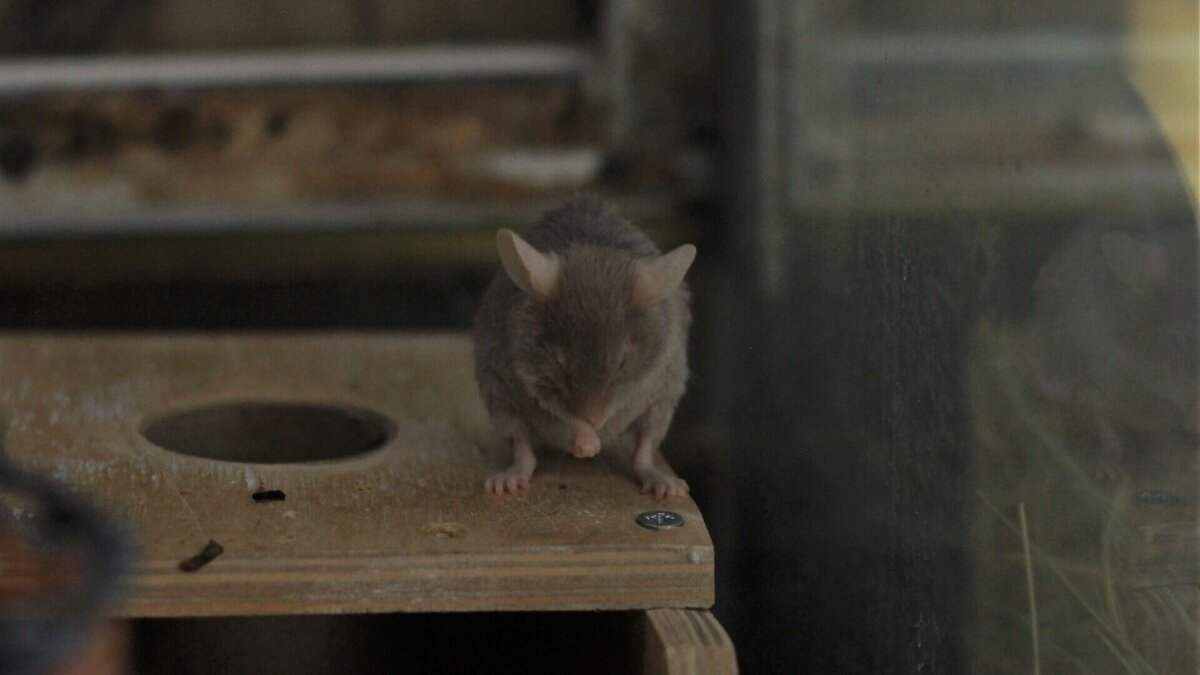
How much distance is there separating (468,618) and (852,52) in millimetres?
1267

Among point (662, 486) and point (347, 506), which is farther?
point (662, 486)

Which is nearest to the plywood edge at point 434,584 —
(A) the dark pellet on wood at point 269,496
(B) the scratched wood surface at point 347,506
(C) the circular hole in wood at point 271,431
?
(B) the scratched wood surface at point 347,506

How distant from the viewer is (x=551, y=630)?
2.21 meters

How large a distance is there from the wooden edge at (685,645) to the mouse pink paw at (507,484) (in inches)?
13.9

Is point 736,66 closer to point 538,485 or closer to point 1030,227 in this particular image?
point 538,485

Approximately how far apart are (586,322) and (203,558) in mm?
663

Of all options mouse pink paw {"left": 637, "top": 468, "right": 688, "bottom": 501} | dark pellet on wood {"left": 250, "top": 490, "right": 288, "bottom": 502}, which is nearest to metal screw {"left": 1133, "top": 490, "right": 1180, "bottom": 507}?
mouse pink paw {"left": 637, "top": 468, "right": 688, "bottom": 501}

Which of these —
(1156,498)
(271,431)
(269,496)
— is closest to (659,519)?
(269,496)

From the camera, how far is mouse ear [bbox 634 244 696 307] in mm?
2150

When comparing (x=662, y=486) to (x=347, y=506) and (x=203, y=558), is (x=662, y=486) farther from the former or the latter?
(x=203, y=558)

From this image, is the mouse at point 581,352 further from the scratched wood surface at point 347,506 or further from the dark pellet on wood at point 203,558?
the dark pellet on wood at point 203,558

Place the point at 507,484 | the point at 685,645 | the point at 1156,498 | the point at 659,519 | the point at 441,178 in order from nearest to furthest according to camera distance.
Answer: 1. the point at 1156,498
2. the point at 685,645
3. the point at 659,519
4. the point at 507,484
5. the point at 441,178

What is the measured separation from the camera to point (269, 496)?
197 cm

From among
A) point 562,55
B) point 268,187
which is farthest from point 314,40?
point 562,55
